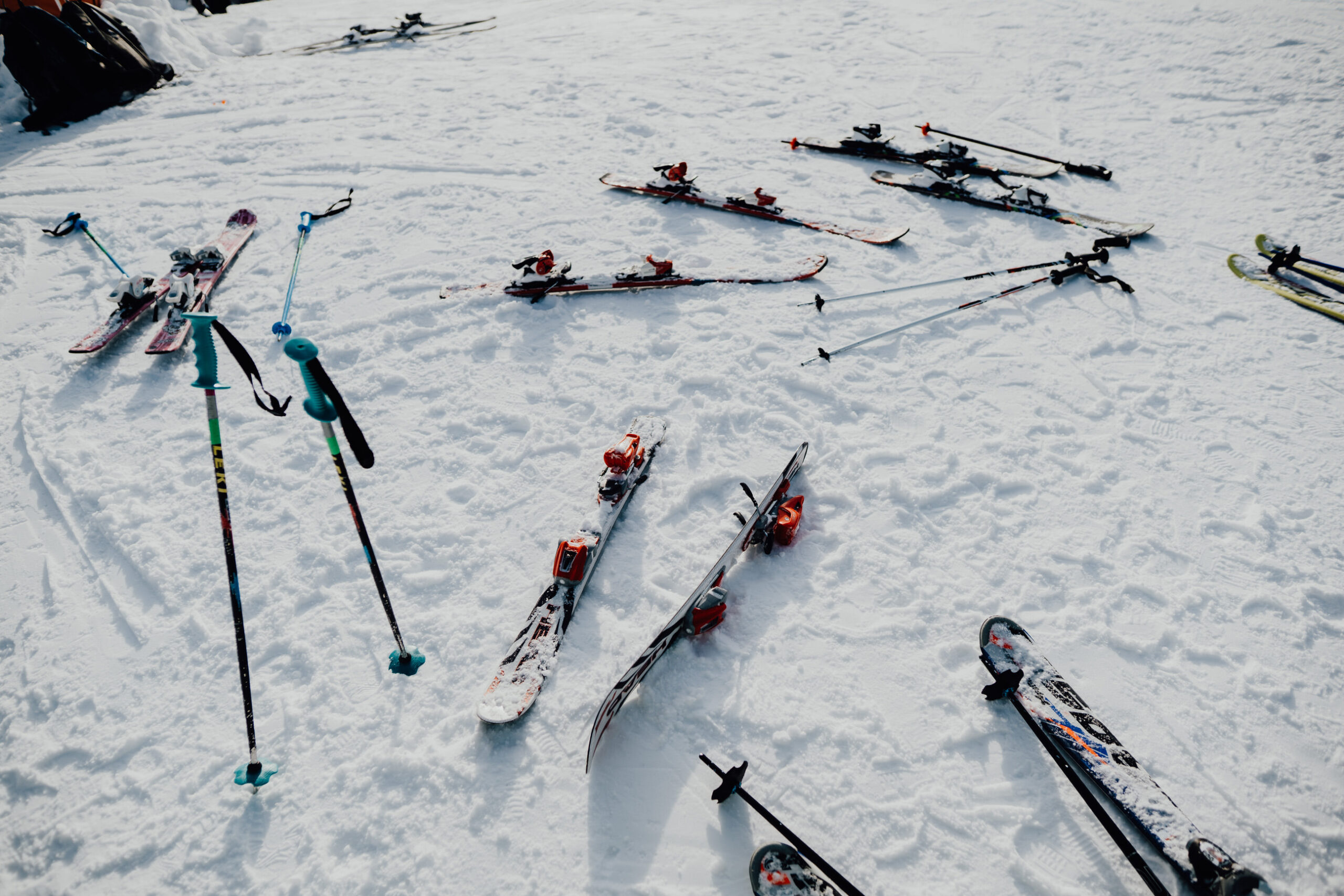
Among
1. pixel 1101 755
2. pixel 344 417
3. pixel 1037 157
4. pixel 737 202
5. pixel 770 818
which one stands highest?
pixel 344 417

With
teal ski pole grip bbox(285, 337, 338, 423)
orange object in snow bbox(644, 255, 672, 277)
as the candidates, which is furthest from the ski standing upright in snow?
teal ski pole grip bbox(285, 337, 338, 423)

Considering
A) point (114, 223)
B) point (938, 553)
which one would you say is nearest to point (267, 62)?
point (114, 223)

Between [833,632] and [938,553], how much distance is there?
1.10 metres

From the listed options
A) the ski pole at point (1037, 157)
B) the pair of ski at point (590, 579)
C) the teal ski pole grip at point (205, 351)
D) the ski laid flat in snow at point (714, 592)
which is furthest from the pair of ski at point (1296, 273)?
A: the teal ski pole grip at point (205, 351)

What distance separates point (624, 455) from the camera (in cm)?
476

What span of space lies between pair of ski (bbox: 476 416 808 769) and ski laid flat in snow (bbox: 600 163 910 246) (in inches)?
170

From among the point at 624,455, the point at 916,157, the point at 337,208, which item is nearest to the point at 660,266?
the point at 624,455

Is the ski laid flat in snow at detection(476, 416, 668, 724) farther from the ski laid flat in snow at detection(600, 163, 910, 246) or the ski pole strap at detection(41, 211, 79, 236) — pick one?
the ski pole strap at detection(41, 211, 79, 236)

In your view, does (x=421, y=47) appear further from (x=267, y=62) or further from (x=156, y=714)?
(x=156, y=714)

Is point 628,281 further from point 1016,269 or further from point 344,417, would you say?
point 344,417

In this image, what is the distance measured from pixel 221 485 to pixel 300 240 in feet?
20.6

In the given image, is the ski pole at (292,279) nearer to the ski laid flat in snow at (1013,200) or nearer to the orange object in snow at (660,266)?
the orange object in snow at (660,266)

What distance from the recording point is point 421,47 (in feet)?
47.8

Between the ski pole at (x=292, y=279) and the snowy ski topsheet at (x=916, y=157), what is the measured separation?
740cm
